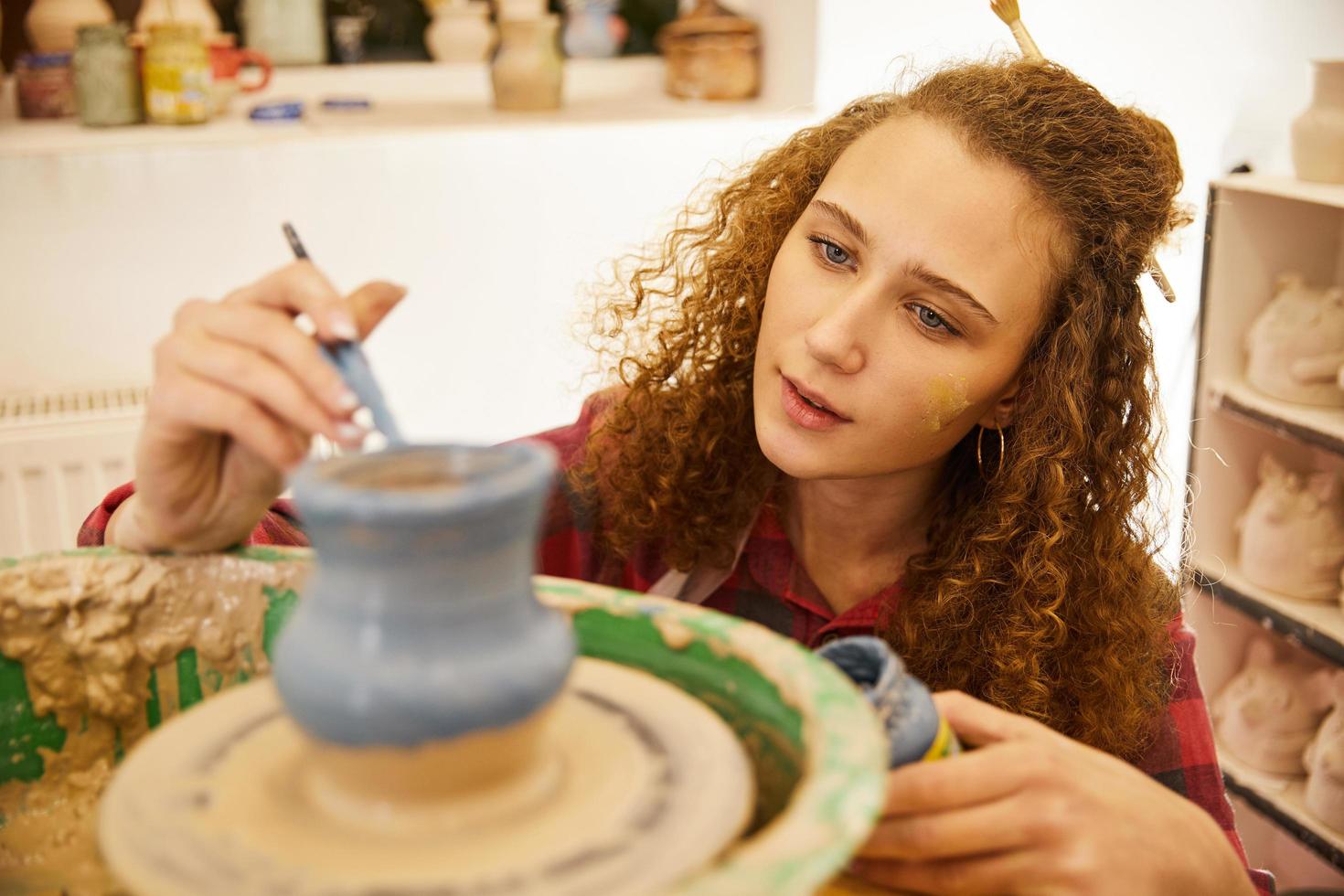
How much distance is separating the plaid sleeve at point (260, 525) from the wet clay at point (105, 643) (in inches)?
2.5

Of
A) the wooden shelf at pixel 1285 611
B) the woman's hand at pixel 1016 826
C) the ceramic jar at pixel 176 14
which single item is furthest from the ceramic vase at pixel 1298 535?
the ceramic jar at pixel 176 14

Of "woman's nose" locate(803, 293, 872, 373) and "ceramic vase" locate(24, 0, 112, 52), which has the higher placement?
"ceramic vase" locate(24, 0, 112, 52)

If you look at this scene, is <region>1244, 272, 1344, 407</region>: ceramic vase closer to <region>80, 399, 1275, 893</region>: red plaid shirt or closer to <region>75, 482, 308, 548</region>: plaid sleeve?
<region>80, 399, 1275, 893</region>: red plaid shirt

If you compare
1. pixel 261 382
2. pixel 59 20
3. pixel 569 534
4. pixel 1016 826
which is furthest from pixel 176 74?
pixel 1016 826

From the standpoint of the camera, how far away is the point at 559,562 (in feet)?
4.92

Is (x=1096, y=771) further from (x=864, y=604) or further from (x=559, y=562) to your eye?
(x=559, y=562)

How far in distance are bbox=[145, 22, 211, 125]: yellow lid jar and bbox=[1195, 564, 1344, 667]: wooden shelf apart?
221 centimetres

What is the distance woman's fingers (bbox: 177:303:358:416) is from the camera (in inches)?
29.5

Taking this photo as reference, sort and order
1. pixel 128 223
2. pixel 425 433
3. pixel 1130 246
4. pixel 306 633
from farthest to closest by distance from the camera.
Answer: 1. pixel 425 433
2. pixel 128 223
3. pixel 1130 246
4. pixel 306 633

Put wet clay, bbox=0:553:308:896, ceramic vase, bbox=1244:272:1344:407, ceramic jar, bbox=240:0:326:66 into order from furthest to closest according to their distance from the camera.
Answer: ceramic jar, bbox=240:0:326:66
ceramic vase, bbox=1244:272:1344:407
wet clay, bbox=0:553:308:896

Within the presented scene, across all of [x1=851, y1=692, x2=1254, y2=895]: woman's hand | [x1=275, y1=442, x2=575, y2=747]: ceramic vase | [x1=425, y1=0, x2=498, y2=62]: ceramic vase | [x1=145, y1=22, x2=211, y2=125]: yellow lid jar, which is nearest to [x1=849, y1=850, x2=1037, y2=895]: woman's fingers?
[x1=851, y1=692, x2=1254, y2=895]: woman's hand

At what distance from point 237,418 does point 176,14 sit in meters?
1.93

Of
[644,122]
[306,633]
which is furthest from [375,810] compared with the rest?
[644,122]

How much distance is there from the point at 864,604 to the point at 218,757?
805 mm
